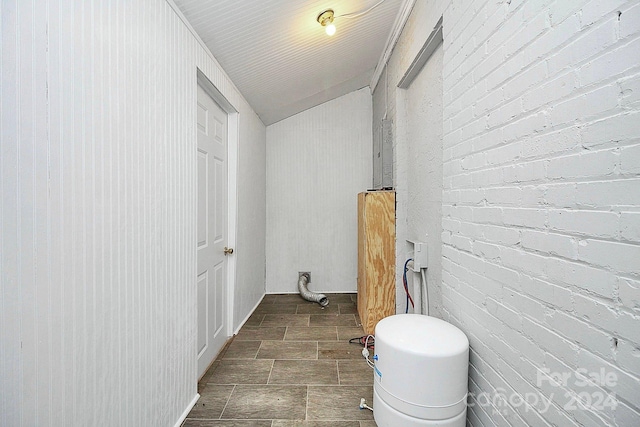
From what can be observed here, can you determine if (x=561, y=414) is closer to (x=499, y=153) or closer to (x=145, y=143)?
(x=499, y=153)

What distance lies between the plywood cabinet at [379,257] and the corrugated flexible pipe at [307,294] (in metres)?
1.00

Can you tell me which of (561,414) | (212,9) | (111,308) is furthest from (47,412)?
(212,9)

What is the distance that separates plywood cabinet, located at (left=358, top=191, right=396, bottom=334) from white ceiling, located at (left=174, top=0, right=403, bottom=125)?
4.61 feet

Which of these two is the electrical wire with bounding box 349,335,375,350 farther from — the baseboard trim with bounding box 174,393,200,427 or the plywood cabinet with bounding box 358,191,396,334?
the baseboard trim with bounding box 174,393,200,427

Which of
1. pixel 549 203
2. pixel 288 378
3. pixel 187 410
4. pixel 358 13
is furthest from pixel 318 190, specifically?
pixel 549 203

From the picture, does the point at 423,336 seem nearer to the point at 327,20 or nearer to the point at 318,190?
the point at 327,20

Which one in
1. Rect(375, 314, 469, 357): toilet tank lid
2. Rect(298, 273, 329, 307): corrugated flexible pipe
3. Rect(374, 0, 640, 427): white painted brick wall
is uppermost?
Rect(374, 0, 640, 427): white painted brick wall

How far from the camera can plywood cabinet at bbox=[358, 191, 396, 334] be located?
Answer: 292 cm

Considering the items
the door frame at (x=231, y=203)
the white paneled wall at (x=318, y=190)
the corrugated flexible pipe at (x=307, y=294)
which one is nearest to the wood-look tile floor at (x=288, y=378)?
the door frame at (x=231, y=203)

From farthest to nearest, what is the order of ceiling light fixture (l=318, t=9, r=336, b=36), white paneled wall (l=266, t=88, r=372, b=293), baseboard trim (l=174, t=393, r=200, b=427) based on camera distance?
white paneled wall (l=266, t=88, r=372, b=293) → ceiling light fixture (l=318, t=9, r=336, b=36) → baseboard trim (l=174, t=393, r=200, b=427)

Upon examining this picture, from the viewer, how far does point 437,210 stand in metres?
2.14

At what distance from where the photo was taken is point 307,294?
4.04 metres

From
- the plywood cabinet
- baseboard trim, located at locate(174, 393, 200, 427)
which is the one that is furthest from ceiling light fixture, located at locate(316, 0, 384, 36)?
baseboard trim, located at locate(174, 393, 200, 427)

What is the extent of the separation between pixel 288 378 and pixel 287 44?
99.6 inches
